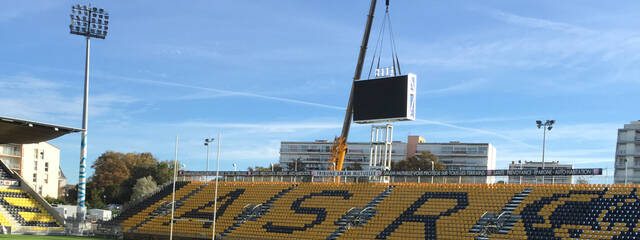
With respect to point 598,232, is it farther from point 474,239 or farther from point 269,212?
point 269,212

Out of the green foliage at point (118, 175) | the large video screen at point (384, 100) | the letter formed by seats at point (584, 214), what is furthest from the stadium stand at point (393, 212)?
the green foliage at point (118, 175)

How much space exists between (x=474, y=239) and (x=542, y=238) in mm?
2879

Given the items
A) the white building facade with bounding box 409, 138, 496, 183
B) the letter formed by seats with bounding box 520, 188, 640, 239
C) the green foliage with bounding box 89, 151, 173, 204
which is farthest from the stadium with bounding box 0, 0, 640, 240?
the white building facade with bounding box 409, 138, 496, 183

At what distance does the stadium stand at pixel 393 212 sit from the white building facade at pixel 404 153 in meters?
47.4

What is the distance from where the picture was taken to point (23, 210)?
1549 inches

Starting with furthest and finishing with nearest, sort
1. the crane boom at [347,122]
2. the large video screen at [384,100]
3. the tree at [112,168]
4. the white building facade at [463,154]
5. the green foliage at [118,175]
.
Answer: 1. the white building facade at [463,154]
2. the tree at [112,168]
3. the green foliage at [118,175]
4. the crane boom at [347,122]
5. the large video screen at [384,100]

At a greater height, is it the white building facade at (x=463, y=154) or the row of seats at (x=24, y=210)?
the white building facade at (x=463, y=154)

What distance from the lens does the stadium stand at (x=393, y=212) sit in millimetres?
27969

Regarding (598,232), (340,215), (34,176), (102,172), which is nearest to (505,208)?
(598,232)

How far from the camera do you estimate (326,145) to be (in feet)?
330

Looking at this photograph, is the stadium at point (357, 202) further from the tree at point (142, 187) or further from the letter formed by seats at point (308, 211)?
the tree at point (142, 187)

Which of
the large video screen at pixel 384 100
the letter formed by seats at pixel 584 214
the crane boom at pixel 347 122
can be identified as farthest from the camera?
the crane boom at pixel 347 122

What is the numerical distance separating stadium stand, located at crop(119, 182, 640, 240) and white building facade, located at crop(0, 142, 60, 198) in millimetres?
41648

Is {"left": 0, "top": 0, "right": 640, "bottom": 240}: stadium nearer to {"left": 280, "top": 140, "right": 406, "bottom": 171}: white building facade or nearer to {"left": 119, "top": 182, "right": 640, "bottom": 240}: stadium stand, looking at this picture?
{"left": 119, "top": 182, "right": 640, "bottom": 240}: stadium stand
